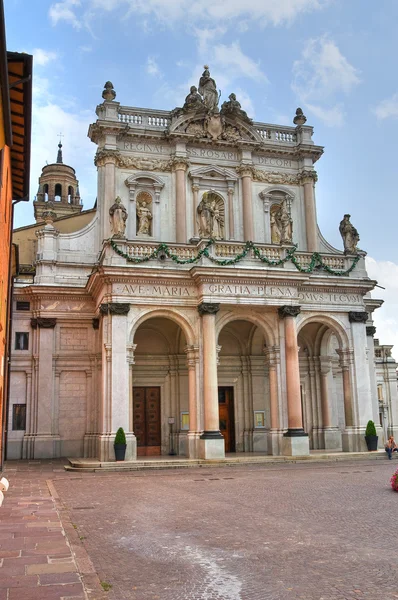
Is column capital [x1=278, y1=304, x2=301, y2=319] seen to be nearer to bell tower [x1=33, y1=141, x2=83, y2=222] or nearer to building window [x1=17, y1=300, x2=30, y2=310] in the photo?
building window [x1=17, y1=300, x2=30, y2=310]

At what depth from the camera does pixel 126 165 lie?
32969 mm

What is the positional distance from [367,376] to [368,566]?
22319mm

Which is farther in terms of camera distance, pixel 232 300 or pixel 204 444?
A: pixel 232 300

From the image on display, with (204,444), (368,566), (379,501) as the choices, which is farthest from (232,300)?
(368,566)

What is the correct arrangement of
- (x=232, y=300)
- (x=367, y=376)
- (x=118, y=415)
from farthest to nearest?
(x=367, y=376) → (x=232, y=300) → (x=118, y=415)

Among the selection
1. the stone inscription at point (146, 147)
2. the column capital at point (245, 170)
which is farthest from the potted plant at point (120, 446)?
the column capital at point (245, 170)

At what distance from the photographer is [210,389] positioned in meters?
26.4

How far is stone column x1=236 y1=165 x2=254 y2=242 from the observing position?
110 ft

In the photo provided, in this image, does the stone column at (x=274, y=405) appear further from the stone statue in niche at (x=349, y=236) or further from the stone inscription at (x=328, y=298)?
the stone statue in niche at (x=349, y=236)

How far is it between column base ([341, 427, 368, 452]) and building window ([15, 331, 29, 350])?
16.9 m

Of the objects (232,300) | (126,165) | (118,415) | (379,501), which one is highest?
(126,165)

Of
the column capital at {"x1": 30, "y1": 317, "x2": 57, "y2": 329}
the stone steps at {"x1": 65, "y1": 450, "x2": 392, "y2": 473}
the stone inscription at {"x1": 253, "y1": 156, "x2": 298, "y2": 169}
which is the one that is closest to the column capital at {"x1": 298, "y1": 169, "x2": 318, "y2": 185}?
the stone inscription at {"x1": 253, "y1": 156, "x2": 298, "y2": 169}

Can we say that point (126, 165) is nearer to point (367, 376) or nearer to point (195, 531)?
point (367, 376)

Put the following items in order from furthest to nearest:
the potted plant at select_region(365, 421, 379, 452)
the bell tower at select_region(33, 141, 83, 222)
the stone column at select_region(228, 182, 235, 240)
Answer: the bell tower at select_region(33, 141, 83, 222)
the stone column at select_region(228, 182, 235, 240)
the potted plant at select_region(365, 421, 379, 452)
